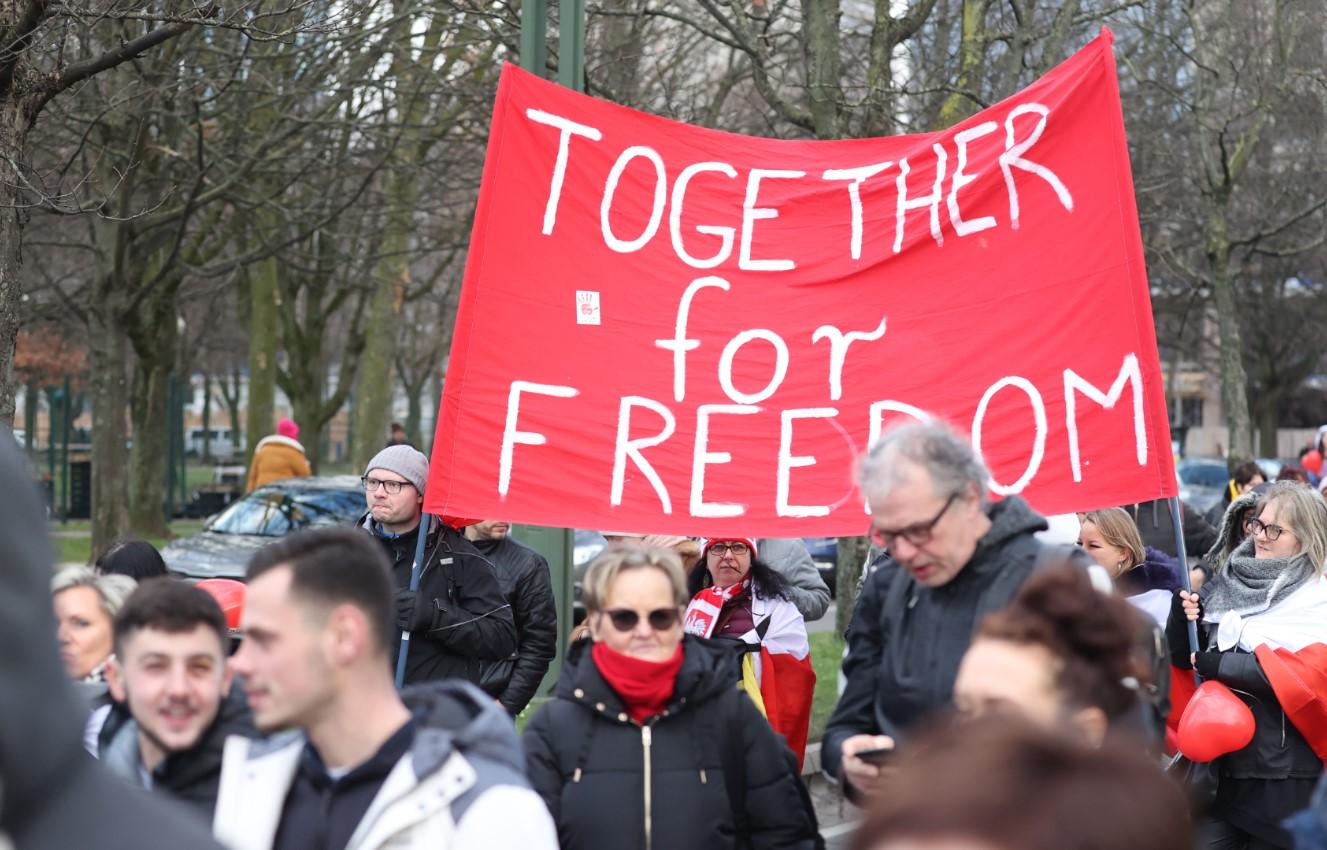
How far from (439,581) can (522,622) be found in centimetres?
54

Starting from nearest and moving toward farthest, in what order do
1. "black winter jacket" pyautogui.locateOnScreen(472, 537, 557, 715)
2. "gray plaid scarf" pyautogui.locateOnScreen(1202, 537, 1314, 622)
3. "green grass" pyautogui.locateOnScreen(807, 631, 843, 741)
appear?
"gray plaid scarf" pyautogui.locateOnScreen(1202, 537, 1314, 622)
"black winter jacket" pyautogui.locateOnScreen(472, 537, 557, 715)
"green grass" pyautogui.locateOnScreen(807, 631, 843, 741)

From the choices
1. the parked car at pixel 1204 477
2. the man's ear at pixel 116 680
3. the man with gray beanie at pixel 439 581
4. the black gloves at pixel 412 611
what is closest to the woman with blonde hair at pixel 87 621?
the man's ear at pixel 116 680

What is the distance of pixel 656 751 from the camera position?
12.9ft

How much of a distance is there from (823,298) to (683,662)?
2452mm

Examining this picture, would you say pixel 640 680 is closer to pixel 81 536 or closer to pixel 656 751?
pixel 656 751

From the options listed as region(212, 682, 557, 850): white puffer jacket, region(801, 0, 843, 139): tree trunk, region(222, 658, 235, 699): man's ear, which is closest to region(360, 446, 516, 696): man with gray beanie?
region(222, 658, 235, 699): man's ear

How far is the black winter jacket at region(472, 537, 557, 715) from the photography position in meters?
6.48

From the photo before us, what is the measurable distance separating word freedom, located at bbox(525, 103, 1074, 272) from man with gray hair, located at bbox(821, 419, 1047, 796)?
8.25ft

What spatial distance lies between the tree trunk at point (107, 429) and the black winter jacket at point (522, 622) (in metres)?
12.4

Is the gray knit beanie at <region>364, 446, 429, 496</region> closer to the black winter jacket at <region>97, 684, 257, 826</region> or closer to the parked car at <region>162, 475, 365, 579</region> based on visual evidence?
the black winter jacket at <region>97, 684, 257, 826</region>

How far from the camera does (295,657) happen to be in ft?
9.86

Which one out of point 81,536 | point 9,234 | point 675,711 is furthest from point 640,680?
point 81,536

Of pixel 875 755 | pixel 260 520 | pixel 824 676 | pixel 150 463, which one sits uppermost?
pixel 150 463

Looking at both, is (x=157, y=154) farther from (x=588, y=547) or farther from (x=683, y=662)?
(x=683, y=662)
